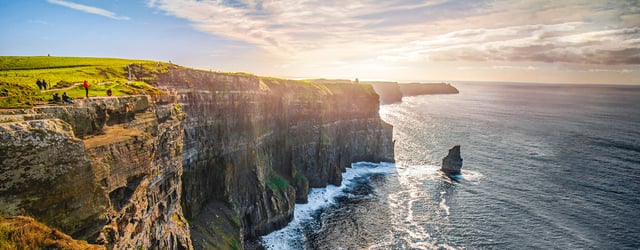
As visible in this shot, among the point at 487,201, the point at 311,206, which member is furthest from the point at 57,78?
the point at 487,201

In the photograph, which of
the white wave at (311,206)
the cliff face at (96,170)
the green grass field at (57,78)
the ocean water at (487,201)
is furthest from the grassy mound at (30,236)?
the ocean water at (487,201)

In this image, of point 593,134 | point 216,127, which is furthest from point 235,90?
point 593,134

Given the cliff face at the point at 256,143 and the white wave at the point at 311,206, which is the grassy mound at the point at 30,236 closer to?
the cliff face at the point at 256,143

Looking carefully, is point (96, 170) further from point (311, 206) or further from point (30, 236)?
point (311, 206)

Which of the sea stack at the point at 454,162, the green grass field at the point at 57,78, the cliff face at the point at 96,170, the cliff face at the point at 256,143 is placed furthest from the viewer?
the sea stack at the point at 454,162

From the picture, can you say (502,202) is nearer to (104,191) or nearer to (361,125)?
(361,125)
